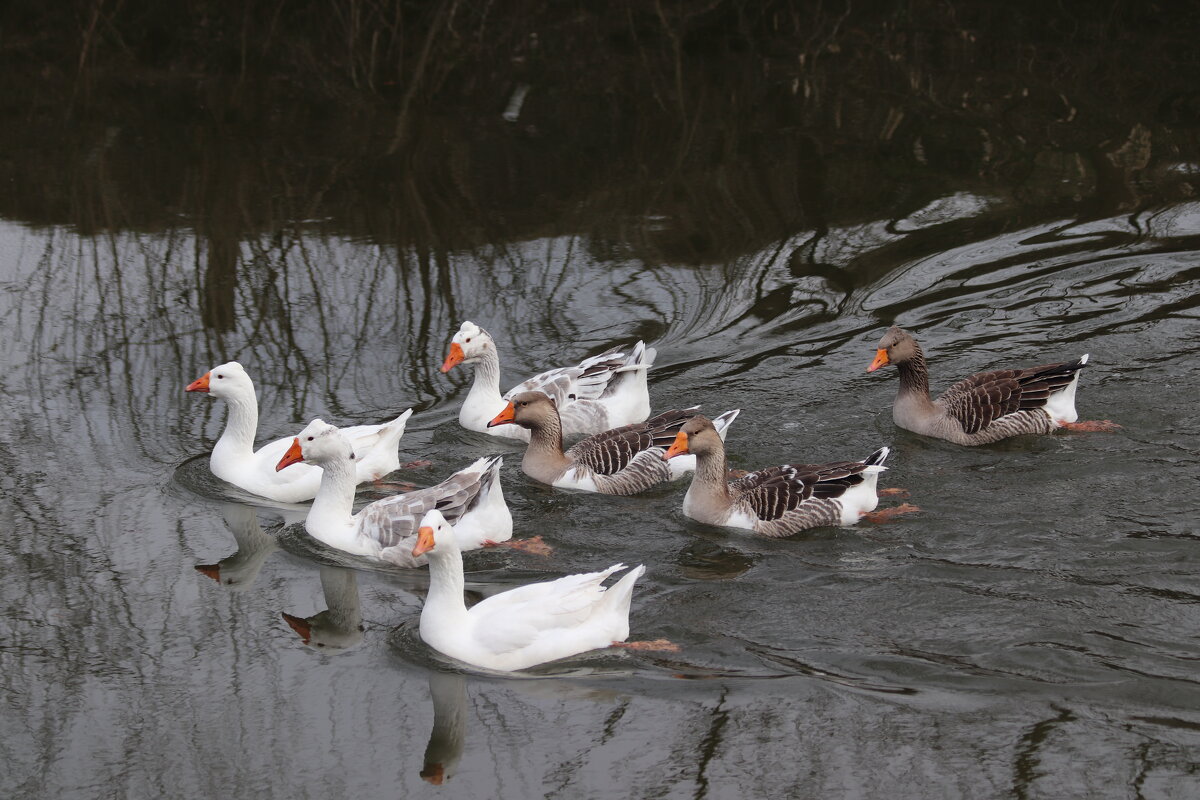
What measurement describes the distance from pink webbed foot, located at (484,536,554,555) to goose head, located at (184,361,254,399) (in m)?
2.40

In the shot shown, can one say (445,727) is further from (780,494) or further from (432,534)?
(780,494)

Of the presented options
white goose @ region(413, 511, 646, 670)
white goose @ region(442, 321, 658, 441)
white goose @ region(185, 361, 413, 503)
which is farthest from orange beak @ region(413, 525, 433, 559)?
white goose @ region(442, 321, 658, 441)

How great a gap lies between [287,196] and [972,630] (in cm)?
1100

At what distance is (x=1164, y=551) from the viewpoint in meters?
8.54

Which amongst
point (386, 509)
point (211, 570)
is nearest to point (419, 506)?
point (386, 509)

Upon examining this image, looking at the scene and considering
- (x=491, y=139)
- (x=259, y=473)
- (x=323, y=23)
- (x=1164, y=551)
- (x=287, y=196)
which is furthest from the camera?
(x=323, y=23)

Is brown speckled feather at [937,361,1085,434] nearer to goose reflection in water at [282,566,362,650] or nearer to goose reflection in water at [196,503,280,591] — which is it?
goose reflection in water at [282,566,362,650]

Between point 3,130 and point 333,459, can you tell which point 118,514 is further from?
point 3,130

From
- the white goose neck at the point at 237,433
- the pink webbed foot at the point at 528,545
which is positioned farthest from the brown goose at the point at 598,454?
the white goose neck at the point at 237,433

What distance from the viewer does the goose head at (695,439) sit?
30.7ft

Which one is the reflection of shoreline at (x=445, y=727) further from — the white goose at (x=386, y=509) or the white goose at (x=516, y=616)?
the white goose at (x=386, y=509)

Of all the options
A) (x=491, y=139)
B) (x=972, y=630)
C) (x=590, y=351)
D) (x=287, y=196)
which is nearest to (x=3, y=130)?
(x=287, y=196)

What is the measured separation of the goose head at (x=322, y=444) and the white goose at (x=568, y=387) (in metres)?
2.17

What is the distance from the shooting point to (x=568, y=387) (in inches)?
444
